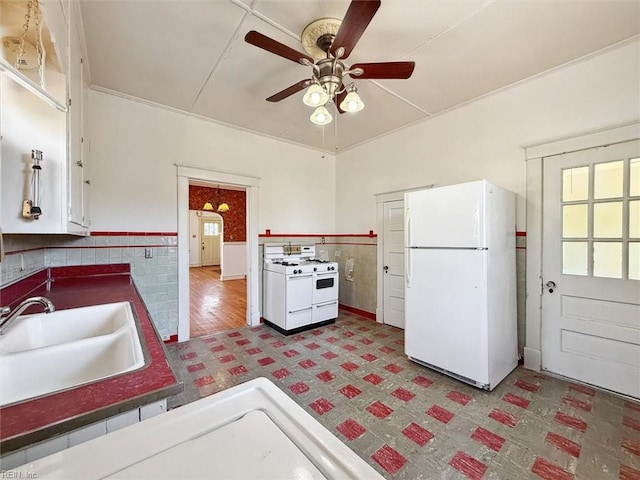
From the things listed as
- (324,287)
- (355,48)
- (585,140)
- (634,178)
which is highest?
(355,48)

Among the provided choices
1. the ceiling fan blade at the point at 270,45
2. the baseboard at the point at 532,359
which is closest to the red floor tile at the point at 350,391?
the baseboard at the point at 532,359

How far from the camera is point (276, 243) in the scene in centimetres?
422

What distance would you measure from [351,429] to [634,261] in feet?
8.64

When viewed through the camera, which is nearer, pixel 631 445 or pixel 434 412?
pixel 631 445

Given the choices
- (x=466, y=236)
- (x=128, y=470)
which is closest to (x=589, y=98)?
(x=466, y=236)

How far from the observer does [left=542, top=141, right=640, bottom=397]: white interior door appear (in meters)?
2.18

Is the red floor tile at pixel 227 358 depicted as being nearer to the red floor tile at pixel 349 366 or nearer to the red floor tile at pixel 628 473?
the red floor tile at pixel 349 366

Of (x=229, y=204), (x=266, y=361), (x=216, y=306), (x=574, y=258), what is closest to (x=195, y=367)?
(x=266, y=361)

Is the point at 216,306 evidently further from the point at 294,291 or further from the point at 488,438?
the point at 488,438

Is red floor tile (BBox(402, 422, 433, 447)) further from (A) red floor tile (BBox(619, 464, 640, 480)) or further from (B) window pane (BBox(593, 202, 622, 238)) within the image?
(B) window pane (BBox(593, 202, 622, 238))

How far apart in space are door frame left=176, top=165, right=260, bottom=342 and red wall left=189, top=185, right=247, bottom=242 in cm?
395

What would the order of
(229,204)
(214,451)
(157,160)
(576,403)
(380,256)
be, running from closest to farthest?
(214,451), (576,403), (157,160), (380,256), (229,204)

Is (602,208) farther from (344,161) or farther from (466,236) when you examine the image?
(344,161)

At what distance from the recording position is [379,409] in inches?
81.3
